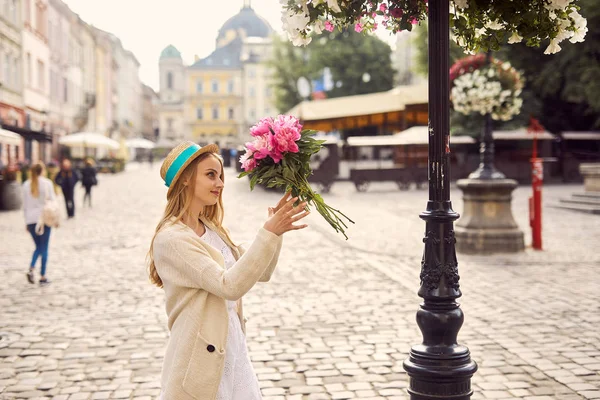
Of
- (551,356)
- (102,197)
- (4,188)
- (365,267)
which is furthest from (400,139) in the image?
(551,356)

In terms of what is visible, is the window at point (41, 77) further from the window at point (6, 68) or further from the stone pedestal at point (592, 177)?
the stone pedestal at point (592, 177)

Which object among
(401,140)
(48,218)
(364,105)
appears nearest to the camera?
(48,218)

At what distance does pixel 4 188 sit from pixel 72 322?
1505 centimetres

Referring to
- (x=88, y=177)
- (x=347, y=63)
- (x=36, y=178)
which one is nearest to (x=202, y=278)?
(x=36, y=178)

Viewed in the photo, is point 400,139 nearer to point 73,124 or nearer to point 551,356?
point 551,356

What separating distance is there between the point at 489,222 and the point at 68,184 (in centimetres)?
1068

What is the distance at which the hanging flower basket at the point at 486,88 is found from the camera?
37.7 feet

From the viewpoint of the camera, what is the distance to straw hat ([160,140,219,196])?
117 inches

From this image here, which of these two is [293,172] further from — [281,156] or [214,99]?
[214,99]

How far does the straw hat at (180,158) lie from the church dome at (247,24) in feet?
359

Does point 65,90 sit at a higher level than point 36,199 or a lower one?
higher

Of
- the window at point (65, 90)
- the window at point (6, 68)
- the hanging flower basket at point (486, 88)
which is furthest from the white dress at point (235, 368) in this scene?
the window at point (65, 90)

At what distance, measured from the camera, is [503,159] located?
32.7 metres

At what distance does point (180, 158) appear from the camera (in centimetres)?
299
